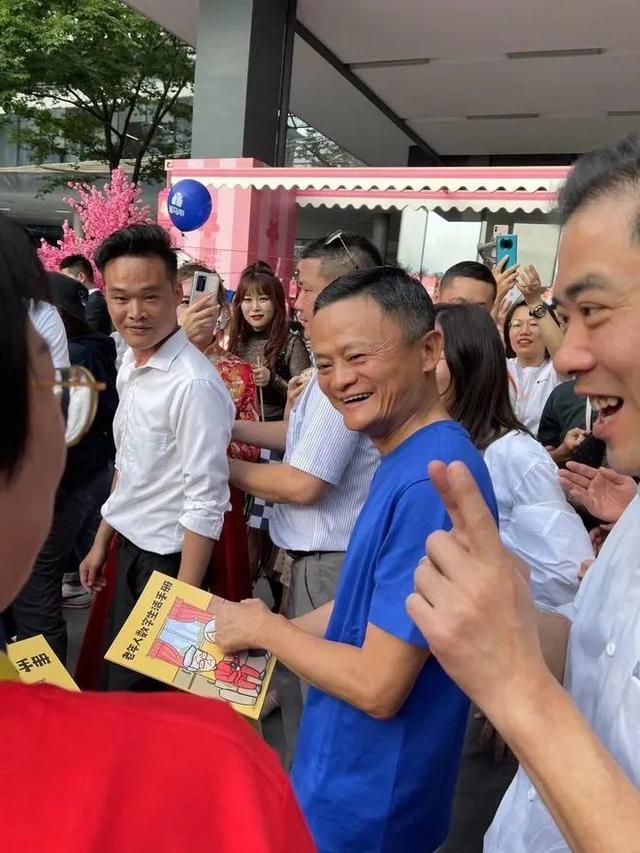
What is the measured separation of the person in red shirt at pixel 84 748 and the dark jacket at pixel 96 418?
257cm

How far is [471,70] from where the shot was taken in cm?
987

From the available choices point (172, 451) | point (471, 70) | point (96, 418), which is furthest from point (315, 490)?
point (471, 70)

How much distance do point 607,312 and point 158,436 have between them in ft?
4.86

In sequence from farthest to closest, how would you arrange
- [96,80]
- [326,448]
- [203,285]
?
[96,80]
[203,285]
[326,448]

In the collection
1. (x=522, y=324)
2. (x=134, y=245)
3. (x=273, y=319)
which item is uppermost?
(x=134, y=245)

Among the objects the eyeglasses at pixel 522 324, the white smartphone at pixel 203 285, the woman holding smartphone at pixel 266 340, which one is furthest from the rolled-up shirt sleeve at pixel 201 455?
the eyeglasses at pixel 522 324

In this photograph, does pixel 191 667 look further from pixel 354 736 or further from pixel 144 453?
pixel 144 453

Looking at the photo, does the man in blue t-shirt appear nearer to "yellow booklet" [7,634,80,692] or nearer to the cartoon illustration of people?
the cartoon illustration of people

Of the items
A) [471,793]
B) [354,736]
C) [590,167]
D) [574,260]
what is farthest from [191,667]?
[471,793]

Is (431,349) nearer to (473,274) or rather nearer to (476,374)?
(476,374)

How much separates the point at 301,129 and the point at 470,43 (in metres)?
4.58

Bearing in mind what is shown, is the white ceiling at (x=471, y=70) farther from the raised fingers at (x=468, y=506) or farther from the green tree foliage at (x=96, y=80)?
the raised fingers at (x=468, y=506)

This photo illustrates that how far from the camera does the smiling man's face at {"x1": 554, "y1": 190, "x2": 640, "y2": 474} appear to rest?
0.87m

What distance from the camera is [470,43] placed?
9.04 m
